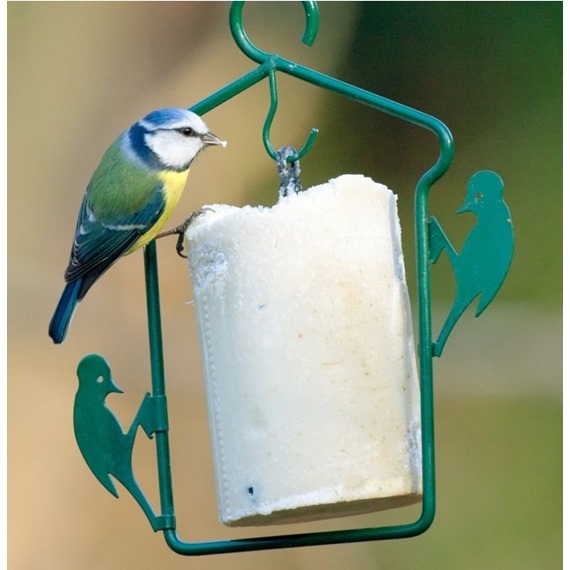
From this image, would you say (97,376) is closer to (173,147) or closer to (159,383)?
(159,383)

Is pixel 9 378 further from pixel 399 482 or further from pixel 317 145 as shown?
pixel 399 482

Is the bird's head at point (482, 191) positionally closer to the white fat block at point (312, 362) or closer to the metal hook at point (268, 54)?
the white fat block at point (312, 362)

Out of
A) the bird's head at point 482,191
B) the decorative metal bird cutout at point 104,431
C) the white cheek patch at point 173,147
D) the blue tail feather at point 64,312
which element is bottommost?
the decorative metal bird cutout at point 104,431

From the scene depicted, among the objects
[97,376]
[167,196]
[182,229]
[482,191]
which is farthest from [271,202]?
[482,191]

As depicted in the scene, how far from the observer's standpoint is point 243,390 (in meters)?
2.32

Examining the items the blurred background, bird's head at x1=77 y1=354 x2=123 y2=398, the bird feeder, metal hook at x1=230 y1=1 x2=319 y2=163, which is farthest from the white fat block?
the blurred background

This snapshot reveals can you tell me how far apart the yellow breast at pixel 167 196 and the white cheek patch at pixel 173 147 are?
21 mm

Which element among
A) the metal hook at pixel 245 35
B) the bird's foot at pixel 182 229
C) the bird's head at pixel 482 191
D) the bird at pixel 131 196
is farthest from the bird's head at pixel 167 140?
the bird's head at pixel 482 191

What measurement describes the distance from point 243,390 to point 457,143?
79.5 inches

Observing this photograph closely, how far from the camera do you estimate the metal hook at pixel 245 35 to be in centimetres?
244

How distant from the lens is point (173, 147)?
2844 millimetres

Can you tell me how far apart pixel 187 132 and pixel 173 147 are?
6cm

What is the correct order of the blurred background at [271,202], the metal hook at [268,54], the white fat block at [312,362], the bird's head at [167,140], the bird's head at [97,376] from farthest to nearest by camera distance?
1. the blurred background at [271,202]
2. the bird's head at [167,140]
3. the bird's head at [97,376]
4. the metal hook at [268,54]
5. the white fat block at [312,362]

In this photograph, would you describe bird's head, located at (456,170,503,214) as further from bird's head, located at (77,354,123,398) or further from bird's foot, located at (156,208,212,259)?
bird's head, located at (77,354,123,398)
